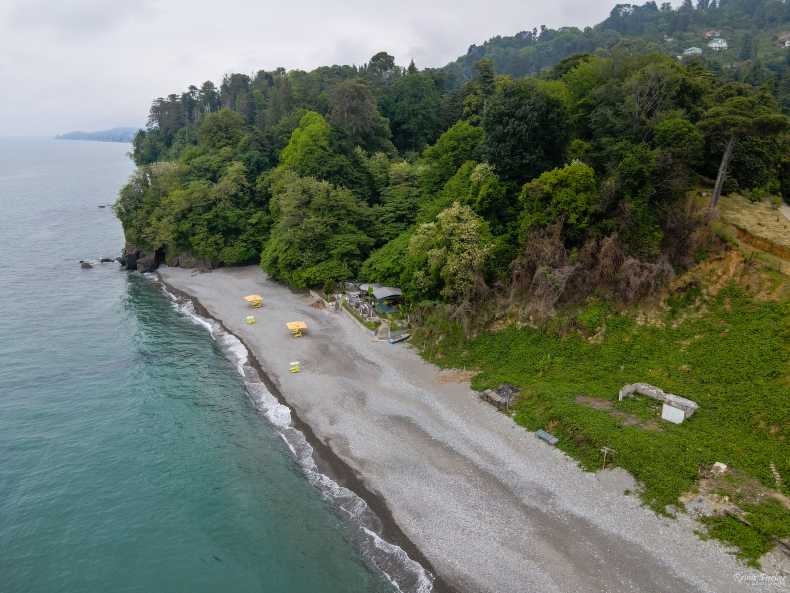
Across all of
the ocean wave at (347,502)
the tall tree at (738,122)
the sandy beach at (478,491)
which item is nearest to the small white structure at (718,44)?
the tall tree at (738,122)

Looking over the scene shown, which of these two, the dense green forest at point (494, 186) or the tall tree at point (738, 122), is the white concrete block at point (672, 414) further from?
the tall tree at point (738, 122)

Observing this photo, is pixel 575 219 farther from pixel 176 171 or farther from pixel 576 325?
pixel 176 171

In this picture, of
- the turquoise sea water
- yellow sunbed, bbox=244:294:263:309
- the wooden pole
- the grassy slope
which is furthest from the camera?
yellow sunbed, bbox=244:294:263:309

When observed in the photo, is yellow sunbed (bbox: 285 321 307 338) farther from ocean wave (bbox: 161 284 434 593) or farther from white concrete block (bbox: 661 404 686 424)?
white concrete block (bbox: 661 404 686 424)

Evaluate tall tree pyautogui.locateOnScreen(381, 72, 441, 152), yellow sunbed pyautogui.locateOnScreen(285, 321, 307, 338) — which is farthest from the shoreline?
tall tree pyautogui.locateOnScreen(381, 72, 441, 152)

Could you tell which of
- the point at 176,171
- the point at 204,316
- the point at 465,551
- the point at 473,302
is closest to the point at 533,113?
the point at 473,302

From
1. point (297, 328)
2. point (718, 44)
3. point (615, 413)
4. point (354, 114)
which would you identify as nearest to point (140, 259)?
point (354, 114)

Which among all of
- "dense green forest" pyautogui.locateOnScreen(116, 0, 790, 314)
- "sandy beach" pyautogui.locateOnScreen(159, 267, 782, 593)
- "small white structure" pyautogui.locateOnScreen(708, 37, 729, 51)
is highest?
"small white structure" pyautogui.locateOnScreen(708, 37, 729, 51)

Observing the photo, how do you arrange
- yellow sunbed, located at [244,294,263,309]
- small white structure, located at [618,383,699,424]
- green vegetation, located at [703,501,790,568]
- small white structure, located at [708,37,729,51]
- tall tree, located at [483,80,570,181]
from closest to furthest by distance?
green vegetation, located at [703,501,790,568]
small white structure, located at [618,383,699,424]
tall tree, located at [483,80,570,181]
yellow sunbed, located at [244,294,263,309]
small white structure, located at [708,37,729,51]
